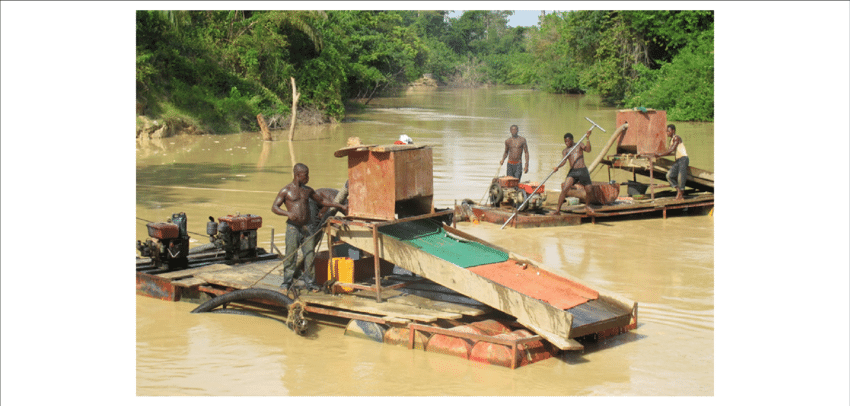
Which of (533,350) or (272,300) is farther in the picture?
(272,300)

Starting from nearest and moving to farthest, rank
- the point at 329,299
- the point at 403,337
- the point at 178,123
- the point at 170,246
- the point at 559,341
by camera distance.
Result: 1. the point at 559,341
2. the point at 403,337
3. the point at 329,299
4. the point at 170,246
5. the point at 178,123

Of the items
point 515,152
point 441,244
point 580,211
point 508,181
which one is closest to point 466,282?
point 441,244

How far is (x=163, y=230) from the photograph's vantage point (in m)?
9.45

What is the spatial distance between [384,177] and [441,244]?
0.97 m

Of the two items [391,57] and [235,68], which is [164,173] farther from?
[391,57]

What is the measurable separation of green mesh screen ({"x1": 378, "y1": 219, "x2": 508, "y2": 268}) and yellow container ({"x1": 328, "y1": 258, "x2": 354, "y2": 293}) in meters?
0.52

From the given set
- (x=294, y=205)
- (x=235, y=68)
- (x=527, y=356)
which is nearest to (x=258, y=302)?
(x=294, y=205)

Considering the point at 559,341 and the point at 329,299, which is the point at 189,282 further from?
the point at 559,341

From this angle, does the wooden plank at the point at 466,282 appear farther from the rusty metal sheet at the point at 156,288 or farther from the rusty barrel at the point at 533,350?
the rusty metal sheet at the point at 156,288

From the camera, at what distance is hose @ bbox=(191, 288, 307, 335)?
7.70 metres

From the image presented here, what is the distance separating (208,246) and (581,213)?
6.27 m

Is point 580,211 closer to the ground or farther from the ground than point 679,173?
closer to the ground

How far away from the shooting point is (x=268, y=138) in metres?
29.9

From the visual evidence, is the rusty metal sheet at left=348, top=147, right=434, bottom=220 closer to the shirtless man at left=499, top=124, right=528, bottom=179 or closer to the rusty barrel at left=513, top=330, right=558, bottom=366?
the rusty barrel at left=513, top=330, right=558, bottom=366
